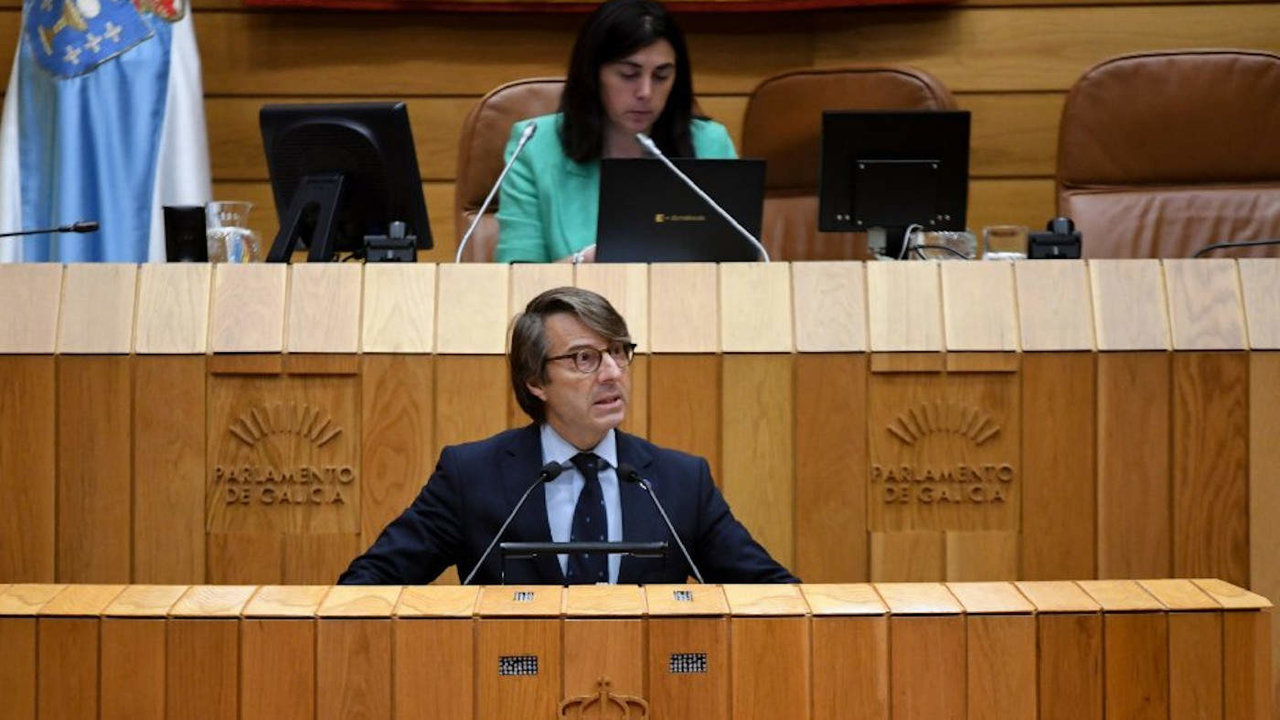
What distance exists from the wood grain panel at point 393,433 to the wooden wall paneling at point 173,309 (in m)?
0.33

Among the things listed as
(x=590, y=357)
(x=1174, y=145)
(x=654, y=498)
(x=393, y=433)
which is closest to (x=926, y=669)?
(x=654, y=498)

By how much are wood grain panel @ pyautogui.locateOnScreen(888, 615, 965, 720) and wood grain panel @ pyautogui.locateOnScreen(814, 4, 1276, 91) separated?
3.40m

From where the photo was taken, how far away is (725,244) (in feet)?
11.4

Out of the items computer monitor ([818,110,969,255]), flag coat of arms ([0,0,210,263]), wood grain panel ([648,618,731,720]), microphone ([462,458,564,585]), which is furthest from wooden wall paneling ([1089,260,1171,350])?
flag coat of arms ([0,0,210,263])

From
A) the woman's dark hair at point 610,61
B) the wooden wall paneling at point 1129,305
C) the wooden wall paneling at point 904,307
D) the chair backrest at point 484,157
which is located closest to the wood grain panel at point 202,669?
the wooden wall paneling at point 904,307

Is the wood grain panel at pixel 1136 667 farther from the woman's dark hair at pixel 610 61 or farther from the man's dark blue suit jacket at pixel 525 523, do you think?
the woman's dark hair at pixel 610 61

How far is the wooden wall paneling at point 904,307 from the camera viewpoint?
3.21 meters

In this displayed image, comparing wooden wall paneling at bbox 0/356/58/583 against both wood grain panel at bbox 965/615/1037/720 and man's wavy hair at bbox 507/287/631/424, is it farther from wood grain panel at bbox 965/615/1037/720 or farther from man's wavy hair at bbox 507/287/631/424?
wood grain panel at bbox 965/615/1037/720

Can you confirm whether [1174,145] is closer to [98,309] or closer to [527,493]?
[527,493]

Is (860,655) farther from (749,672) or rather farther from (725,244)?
(725,244)

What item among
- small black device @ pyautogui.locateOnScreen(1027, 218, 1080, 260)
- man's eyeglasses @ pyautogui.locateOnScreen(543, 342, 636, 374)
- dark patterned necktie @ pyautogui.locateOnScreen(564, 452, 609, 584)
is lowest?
dark patterned necktie @ pyautogui.locateOnScreen(564, 452, 609, 584)

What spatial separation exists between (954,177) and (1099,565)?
93cm

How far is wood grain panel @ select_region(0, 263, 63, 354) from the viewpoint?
10.5ft

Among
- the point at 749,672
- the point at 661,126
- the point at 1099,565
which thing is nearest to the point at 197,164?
the point at 661,126
